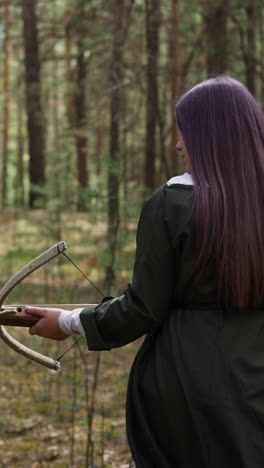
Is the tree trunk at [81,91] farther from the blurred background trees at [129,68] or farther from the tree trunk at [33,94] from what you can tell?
the tree trunk at [33,94]

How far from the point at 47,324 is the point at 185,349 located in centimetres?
52

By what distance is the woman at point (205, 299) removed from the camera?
2334 mm

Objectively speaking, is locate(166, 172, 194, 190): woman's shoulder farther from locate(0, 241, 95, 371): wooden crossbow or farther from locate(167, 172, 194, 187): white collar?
locate(0, 241, 95, 371): wooden crossbow

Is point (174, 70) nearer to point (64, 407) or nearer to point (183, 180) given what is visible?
point (64, 407)

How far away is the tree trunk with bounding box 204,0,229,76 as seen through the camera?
10742mm

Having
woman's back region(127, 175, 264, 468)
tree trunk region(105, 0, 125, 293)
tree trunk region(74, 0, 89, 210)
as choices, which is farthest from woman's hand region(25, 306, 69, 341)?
tree trunk region(74, 0, 89, 210)

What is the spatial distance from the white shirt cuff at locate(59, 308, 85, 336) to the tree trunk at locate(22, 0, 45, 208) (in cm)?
1490

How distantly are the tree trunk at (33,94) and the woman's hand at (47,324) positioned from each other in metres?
14.8

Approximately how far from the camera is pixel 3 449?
5.80 metres

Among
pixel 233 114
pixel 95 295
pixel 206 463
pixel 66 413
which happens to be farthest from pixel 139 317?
pixel 95 295

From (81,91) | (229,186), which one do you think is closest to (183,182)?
(229,186)

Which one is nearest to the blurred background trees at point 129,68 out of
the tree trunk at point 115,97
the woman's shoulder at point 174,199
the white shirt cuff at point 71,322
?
the tree trunk at point 115,97

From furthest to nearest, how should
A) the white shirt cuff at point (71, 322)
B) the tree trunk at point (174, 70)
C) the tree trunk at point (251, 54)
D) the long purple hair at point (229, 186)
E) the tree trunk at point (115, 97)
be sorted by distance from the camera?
the tree trunk at point (251, 54), the tree trunk at point (174, 70), the tree trunk at point (115, 97), the white shirt cuff at point (71, 322), the long purple hair at point (229, 186)

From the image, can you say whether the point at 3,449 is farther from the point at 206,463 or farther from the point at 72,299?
the point at 206,463
